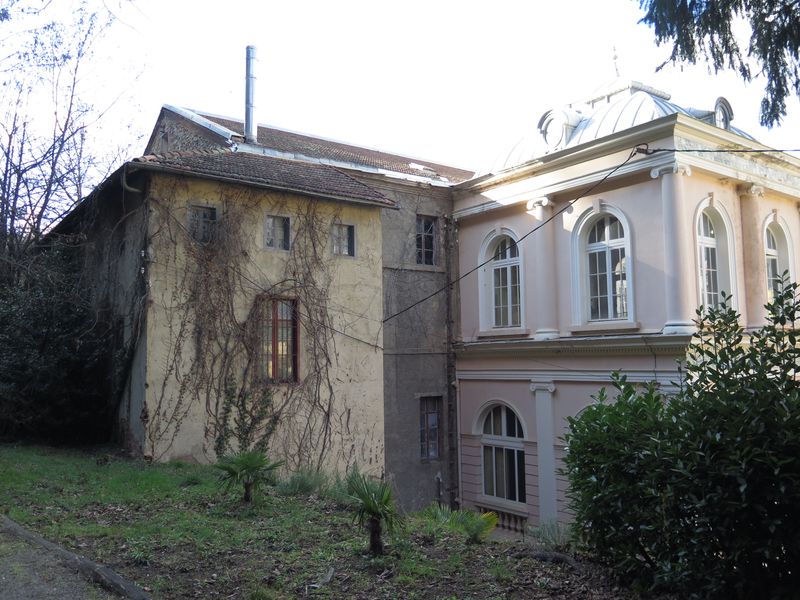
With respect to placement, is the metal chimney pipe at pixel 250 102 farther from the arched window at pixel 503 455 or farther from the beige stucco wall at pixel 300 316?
the arched window at pixel 503 455

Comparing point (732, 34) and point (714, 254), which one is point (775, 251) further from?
point (732, 34)

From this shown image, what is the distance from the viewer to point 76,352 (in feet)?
45.9

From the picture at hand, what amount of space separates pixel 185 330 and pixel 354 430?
14.6 feet

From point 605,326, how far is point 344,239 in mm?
→ 6492

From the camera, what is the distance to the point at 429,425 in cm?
1883

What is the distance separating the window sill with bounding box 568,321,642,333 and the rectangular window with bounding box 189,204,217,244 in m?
8.89

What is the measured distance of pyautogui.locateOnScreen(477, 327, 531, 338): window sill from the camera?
17.8 metres

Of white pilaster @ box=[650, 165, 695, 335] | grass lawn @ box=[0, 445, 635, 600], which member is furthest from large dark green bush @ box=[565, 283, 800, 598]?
white pilaster @ box=[650, 165, 695, 335]

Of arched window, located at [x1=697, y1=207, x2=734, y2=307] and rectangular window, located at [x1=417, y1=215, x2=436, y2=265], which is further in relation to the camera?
rectangular window, located at [x1=417, y1=215, x2=436, y2=265]

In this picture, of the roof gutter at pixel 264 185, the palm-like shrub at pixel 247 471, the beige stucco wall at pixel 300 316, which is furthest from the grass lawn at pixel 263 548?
the roof gutter at pixel 264 185

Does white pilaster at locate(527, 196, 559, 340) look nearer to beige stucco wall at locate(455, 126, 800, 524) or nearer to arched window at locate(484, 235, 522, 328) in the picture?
beige stucco wall at locate(455, 126, 800, 524)

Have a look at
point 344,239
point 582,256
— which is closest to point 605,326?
point 582,256

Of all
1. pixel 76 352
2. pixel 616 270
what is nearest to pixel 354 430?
pixel 76 352

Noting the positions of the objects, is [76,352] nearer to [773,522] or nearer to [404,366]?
[404,366]
